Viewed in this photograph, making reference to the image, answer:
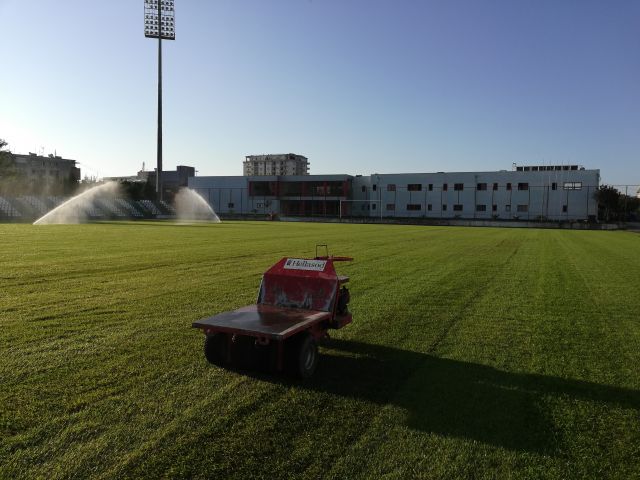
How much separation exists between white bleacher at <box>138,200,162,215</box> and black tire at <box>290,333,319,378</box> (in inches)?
3120

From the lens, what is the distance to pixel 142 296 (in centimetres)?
991

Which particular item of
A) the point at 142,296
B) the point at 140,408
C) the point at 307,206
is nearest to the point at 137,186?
the point at 307,206

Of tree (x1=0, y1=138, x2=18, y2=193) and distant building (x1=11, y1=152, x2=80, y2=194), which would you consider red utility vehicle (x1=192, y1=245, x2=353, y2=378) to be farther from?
distant building (x1=11, y1=152, x2=80, y2=194)

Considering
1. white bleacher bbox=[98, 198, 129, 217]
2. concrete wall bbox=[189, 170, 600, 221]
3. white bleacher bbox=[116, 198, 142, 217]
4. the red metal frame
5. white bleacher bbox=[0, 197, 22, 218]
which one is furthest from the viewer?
concrete wall bbox=[189, 170, 600, 221]

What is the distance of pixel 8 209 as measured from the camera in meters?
58.8

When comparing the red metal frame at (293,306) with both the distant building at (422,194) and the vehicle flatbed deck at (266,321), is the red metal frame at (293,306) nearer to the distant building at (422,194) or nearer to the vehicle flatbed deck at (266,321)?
the vehicle flatbed deck at (266,321)

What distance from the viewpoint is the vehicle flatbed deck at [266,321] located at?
5.31 m

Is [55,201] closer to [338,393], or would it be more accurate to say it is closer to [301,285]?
[301,285]

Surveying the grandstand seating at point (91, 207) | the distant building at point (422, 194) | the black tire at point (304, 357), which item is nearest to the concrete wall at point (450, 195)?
the distant building at point (422, 194)

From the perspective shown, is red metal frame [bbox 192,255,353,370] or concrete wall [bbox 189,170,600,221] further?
concrete wall [bbox 189,170,600,221]

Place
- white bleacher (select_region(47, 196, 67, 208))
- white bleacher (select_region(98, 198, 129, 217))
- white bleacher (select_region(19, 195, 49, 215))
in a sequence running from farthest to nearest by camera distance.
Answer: white bleacher (select_region(98, 198, 129, 217))
white bleacher (select_region(47, 196, 67, 208))
white bleacher (select_region(19, 195, 49, 215))

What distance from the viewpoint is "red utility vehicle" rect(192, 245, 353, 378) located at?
5.39m

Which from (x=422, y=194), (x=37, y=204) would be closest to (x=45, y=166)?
(x=37, y=204)

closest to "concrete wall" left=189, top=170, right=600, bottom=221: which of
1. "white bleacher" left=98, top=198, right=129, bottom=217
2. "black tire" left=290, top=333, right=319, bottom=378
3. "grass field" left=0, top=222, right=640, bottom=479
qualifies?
"white bleacher" left=98, top=198, right=129, bottom=217
